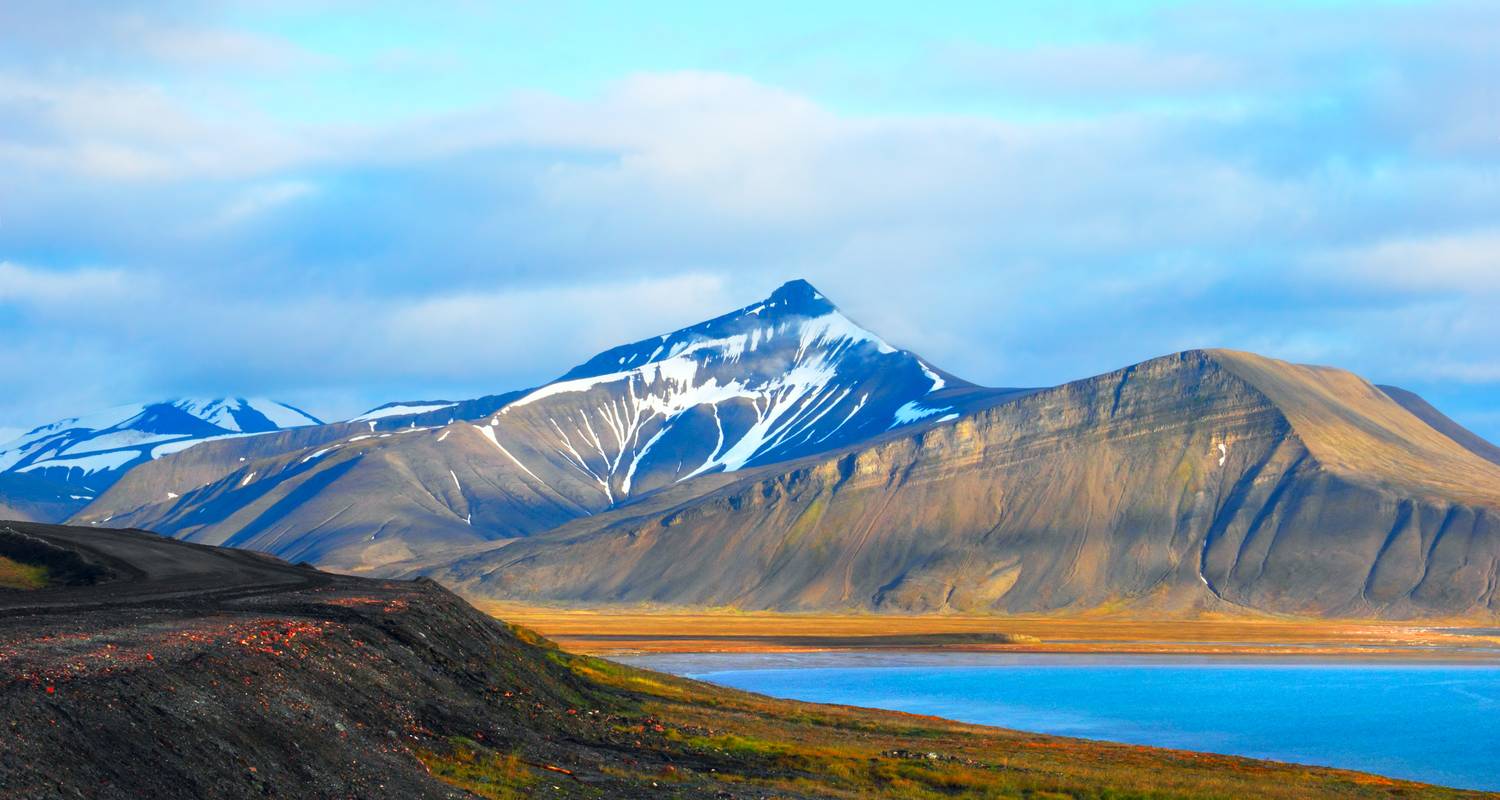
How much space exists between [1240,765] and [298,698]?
35.3 meters

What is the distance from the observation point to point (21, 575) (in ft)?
202

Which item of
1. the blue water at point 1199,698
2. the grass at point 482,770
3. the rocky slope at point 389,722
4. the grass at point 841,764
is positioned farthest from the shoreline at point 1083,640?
the grass at point 482,770

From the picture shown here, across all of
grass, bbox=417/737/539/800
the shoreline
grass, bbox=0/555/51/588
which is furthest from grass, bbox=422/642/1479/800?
the shoreline

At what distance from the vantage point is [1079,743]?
64.2 metres

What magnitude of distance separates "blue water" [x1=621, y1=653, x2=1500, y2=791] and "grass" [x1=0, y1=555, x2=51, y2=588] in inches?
1764

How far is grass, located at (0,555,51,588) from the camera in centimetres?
6016

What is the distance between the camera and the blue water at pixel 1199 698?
73750 mm

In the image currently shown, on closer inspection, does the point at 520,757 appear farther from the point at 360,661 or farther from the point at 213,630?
the point at 213,630

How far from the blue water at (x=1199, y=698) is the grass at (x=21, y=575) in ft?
147

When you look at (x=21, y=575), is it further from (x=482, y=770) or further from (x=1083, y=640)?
(x=1083, y=640)

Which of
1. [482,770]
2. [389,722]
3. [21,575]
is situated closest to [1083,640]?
[21,575]

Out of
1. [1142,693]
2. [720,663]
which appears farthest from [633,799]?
[720,663]

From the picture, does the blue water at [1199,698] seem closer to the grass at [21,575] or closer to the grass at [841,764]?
the grass at [841,764]

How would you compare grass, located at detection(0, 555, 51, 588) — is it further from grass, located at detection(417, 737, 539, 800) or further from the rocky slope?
grass, located at detection(417, 737, 539, 800)
